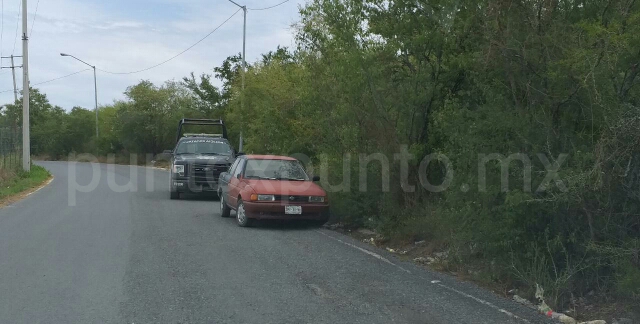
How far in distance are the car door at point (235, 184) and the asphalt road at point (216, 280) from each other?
2.18 feet

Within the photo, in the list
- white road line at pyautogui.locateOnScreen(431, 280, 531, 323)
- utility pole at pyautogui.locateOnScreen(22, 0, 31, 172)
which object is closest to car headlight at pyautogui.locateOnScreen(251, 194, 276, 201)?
white road line at pyautogui.locateOnScreen(431, 280, 531, 323)

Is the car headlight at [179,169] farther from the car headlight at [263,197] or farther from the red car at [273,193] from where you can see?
the car headlight at [263,197]

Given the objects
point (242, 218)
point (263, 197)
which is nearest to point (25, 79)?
point (242, 218)

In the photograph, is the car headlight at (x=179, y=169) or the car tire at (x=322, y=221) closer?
the car tire at (x=322, y=221)

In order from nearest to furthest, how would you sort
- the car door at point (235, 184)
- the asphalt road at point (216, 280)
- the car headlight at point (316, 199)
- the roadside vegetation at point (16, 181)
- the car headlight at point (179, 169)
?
the asphalt road at point (216, 280)
the car headlight at point (316, 199)
the car door at point (235, 184)
the car headlight at point (179, 169)
the roadside vegetation at point (16, 181)

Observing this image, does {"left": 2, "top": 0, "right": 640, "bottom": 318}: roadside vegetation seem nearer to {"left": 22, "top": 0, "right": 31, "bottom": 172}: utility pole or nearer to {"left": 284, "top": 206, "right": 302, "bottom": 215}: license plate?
{"left": 284, "top": 206, "right": 302, "bottom": 215}: license plate

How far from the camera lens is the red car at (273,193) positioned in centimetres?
1367

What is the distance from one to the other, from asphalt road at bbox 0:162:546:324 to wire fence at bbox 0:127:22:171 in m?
18.1

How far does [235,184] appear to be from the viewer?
14.9 meters

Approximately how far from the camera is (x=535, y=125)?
8.74 meters

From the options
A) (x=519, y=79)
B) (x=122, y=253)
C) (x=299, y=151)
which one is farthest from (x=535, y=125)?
(x=299, y=151)

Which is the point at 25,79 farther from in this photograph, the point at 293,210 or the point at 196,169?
the point at 293,210

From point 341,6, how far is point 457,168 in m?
4.99

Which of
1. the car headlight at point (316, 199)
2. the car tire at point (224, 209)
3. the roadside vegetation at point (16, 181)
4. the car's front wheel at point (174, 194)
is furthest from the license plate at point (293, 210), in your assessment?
the roadside vegetation at point (16, 181)
